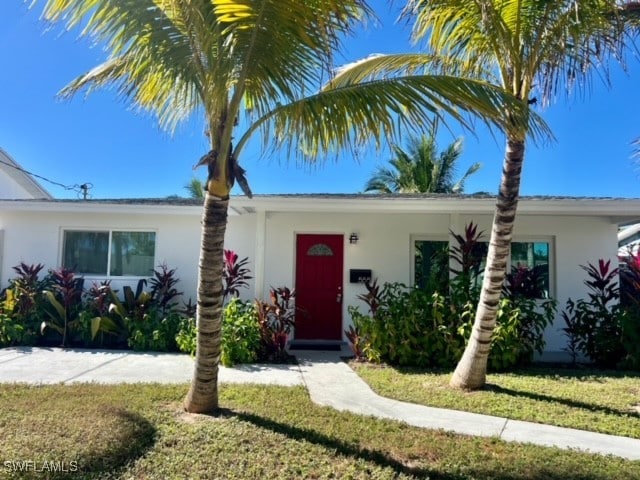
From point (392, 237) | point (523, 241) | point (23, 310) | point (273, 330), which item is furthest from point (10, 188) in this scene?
point (523, 241)

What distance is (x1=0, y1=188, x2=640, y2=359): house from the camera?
30.8 feet

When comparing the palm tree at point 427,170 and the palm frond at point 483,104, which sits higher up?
the palm tree at point 427,170

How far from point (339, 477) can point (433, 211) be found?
224 inches

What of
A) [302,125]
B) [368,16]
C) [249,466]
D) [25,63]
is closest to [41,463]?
[249,466]

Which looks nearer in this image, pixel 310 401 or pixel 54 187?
pixel 310 401

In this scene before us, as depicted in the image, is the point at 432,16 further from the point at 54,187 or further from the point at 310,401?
the point at 54,187

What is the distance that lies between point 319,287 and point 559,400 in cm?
512

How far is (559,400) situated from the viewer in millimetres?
5648

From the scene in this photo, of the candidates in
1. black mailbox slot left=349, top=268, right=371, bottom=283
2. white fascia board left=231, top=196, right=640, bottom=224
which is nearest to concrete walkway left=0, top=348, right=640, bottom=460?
black mailbox slot left=349, top=268, right=371, bottom=283

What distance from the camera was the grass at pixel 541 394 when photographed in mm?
5025

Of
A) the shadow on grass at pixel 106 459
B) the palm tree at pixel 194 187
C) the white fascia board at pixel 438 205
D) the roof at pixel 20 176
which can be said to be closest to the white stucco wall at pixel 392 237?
the white fascia board at pixel 438 205

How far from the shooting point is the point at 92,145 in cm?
1672

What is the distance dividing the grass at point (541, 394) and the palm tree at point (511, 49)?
17.1 inches

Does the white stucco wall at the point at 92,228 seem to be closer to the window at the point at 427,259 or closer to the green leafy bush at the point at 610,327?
the window at the point at 427,259
